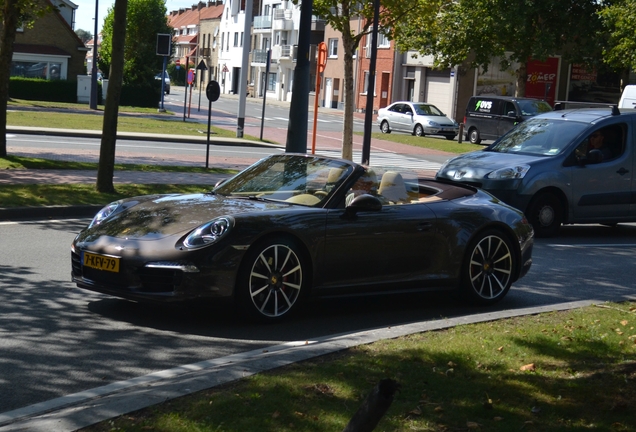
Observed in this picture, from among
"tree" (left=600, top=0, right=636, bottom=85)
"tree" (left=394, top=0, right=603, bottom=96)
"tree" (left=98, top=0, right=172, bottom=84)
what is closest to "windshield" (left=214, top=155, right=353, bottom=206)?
"tree" (left=600, top=0, right=636, bottom=85)

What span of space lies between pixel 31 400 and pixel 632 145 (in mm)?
10874

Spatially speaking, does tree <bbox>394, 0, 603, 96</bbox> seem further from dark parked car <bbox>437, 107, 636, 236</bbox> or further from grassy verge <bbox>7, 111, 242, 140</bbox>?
dark parked car <bbox>437, 107, 636, 236</bbox>

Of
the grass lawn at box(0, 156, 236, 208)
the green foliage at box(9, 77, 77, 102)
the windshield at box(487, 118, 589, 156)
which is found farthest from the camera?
the green foliage at box(9, 77, 77, 102)

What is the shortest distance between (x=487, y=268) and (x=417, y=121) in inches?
1368

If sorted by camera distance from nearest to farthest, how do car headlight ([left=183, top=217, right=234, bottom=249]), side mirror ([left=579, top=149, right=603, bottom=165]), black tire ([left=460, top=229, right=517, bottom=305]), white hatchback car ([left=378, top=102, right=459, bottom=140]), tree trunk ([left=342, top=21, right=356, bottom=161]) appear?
car headlight ([left=183, top=217, right=234, bottom=249]) → black tire ([left=460, top=229, right=517, bottom=305]) → side mirror ([left=579, top=149, right=603, bottom=165]) → tree trunk ([left=342, top=21, right=356, bottom=161]) → white hatchback car ([left=378, top=102, right=459, bottom=140])

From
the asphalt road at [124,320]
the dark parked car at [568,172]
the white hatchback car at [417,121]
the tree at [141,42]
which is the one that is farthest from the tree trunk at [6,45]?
the tree at [141,42]

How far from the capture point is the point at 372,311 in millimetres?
8250

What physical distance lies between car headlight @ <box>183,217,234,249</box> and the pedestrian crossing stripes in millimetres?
19124

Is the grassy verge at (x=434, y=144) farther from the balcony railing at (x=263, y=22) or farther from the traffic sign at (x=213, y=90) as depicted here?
the balcony railing at (x=263, y=22)

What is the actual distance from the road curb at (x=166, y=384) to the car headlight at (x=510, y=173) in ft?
21.2

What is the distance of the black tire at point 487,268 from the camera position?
852cm

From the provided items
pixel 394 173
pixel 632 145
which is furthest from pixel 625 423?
pixel 632 145

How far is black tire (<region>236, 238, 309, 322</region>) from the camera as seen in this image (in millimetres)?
7145

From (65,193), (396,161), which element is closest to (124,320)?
(65,193)
